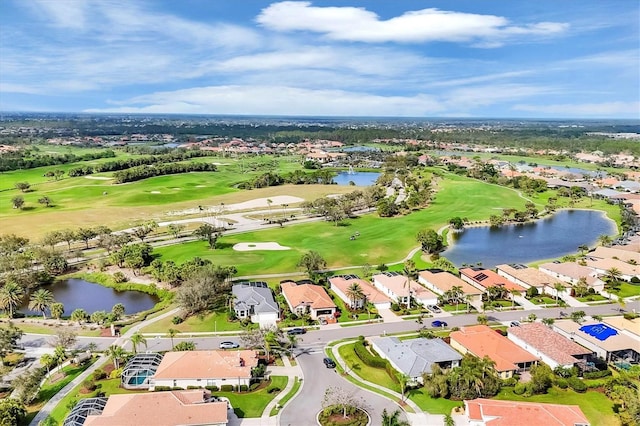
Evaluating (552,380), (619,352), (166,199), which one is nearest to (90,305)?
(552,380)

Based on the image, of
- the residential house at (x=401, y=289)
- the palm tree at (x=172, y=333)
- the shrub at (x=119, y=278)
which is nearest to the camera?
the palm tree at (x=172, y=333)

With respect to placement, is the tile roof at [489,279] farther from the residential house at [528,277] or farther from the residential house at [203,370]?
the residential house at [203,370]

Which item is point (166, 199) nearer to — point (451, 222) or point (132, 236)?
point (132, 236)

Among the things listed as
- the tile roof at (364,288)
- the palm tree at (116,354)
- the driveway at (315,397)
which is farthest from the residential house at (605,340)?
the palm tree at (116,354)

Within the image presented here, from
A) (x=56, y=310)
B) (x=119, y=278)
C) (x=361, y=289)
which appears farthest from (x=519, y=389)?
(x=119, y=278)

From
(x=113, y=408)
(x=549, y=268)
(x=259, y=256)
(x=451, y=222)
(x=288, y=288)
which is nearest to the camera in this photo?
(x=113, y=408)

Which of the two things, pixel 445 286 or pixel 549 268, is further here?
pixel 549 268

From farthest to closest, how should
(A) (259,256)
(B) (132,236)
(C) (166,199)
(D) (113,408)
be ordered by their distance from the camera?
(C) (166,199)
(B) (132,236)
(A) (259,256)
(D) (113,408)
